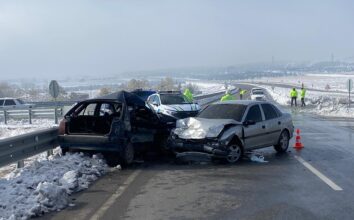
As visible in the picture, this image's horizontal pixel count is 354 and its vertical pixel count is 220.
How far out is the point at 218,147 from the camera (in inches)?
433

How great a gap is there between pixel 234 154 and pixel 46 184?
5.09 meters

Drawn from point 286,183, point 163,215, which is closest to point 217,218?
point 163,215

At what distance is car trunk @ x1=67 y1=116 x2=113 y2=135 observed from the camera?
11.3 metres

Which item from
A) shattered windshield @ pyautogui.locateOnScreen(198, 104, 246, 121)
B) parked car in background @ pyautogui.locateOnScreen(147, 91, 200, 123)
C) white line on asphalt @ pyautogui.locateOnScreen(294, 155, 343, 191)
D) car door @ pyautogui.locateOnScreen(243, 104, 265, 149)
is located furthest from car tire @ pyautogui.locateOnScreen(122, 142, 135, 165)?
parked car in background @ pyautogui.locateOnScreen(147, 91, 200, 123)

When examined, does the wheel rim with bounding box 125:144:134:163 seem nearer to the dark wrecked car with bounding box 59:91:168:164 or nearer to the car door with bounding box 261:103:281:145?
the dark wrecked car with bounding box 59:91:168:164

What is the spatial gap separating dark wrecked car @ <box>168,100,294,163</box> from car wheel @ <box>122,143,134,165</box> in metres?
1.12

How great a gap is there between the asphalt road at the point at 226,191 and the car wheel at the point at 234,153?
0.20 metres

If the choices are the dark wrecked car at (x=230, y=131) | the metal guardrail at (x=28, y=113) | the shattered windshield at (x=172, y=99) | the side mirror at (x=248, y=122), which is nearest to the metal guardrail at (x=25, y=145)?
the dark wrecked car at (x=230, y=131)

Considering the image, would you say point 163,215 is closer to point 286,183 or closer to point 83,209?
point 83,209

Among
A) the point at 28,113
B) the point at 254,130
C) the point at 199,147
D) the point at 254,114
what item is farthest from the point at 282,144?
the point at 28,113

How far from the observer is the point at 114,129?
1073 centimetres

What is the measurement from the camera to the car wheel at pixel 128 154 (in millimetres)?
10812

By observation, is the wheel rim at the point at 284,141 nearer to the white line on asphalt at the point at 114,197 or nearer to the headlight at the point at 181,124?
the headlight at the point at 181,124

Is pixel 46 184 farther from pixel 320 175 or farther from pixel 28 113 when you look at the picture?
pixel 28 113
